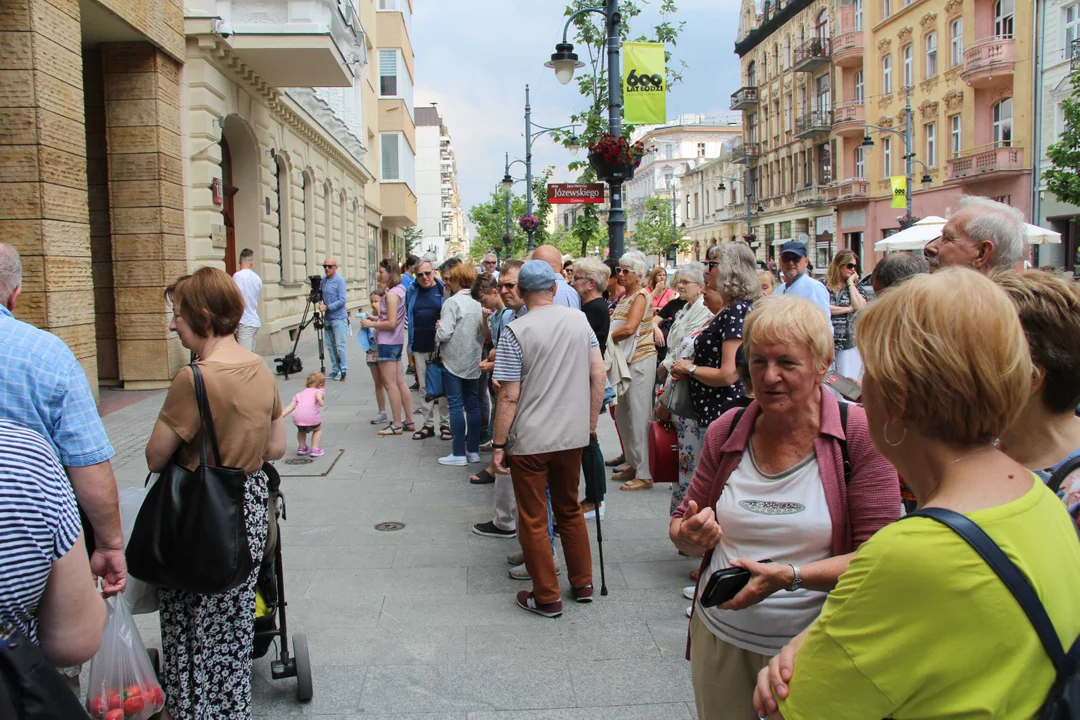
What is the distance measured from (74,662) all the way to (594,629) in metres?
3.13

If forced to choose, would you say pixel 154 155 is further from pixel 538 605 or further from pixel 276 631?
pixel 276 631

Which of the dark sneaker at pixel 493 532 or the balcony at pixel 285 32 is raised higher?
the balcony at pixel 285 32

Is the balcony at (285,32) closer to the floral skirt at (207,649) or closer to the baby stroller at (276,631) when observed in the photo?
the baby stroller at (276,631)

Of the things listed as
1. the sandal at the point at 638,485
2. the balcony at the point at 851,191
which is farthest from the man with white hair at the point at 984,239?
the balcony at the point at 851,191

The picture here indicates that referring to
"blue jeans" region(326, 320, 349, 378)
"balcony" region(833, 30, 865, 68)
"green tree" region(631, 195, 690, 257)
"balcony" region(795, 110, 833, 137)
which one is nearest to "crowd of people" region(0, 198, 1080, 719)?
"blue jeans" region(326, 320, 349, 378)

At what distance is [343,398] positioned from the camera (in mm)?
13328

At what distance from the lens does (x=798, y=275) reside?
8203 millimetres

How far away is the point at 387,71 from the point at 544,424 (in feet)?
119

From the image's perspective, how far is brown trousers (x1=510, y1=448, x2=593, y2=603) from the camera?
16.1 feet

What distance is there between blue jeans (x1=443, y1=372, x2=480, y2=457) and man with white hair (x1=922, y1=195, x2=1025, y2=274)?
535 centimetres

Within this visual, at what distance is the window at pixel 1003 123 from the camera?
35.5 m

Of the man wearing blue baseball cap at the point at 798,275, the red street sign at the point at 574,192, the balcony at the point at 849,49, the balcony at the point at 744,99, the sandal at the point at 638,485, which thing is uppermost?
the balcony at the point at 744,99

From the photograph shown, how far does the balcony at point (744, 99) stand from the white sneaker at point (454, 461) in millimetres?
61250

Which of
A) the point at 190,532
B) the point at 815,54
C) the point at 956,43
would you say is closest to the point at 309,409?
the point at 190,532
